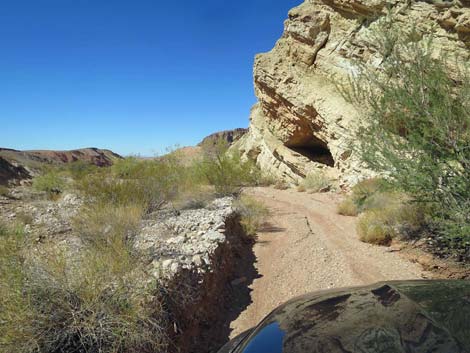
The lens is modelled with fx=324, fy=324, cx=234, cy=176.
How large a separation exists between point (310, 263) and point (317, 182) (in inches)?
459

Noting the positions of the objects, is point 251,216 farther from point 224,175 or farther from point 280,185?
point 280,185

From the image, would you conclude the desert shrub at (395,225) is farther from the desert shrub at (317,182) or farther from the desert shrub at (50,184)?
the desert shrub at (50,184)

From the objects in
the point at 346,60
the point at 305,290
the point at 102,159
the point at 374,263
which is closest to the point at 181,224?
the point at 305,290

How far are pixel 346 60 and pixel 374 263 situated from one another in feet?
41.1

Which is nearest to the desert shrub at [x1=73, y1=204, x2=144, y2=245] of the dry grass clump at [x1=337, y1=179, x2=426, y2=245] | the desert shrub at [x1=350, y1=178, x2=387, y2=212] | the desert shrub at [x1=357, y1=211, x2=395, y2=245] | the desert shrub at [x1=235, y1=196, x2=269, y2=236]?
the desert shrub at [x1=235, y1=196, x2=269, y2=236]

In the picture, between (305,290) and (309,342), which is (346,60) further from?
(309,342)

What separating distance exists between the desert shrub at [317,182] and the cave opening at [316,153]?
161 centimetres

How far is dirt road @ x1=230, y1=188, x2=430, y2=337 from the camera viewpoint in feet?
17.4

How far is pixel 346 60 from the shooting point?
16.1 metres

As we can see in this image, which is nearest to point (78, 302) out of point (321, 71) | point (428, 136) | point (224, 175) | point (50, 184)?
point (428, 136)

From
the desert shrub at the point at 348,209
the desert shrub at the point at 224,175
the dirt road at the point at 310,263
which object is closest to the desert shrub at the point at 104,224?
the dirt road at the point at 310,263

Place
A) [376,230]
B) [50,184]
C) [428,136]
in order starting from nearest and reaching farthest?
[428,136]
[376,230]
[50,184]

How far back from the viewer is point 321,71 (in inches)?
690

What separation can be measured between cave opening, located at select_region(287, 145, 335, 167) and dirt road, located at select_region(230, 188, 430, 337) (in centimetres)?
1017
